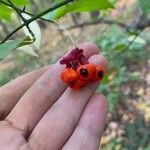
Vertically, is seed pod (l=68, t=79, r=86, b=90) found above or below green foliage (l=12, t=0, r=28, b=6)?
below

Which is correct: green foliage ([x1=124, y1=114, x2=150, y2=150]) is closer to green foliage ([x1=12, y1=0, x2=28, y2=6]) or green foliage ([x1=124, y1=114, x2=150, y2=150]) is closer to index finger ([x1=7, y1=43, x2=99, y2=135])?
index finger ([x1=7, y1=43, x2=99, y2=135])

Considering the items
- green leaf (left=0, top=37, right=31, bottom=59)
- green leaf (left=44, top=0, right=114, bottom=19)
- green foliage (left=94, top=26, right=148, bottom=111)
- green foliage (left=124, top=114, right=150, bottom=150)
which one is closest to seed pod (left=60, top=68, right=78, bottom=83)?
green leaf (left=44, top=0, right=114, bottom=19)

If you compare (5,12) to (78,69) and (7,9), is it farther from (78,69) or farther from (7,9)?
(78,69)

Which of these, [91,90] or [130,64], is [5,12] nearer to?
[91,90]

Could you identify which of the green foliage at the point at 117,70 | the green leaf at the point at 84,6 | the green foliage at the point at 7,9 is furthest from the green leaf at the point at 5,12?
the green foliage at the point at 117,70

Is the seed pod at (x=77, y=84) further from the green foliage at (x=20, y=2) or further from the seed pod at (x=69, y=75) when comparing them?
the green foliage at (x=20, y=2)

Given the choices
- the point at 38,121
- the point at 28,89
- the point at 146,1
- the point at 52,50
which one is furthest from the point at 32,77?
the point at 52,50
